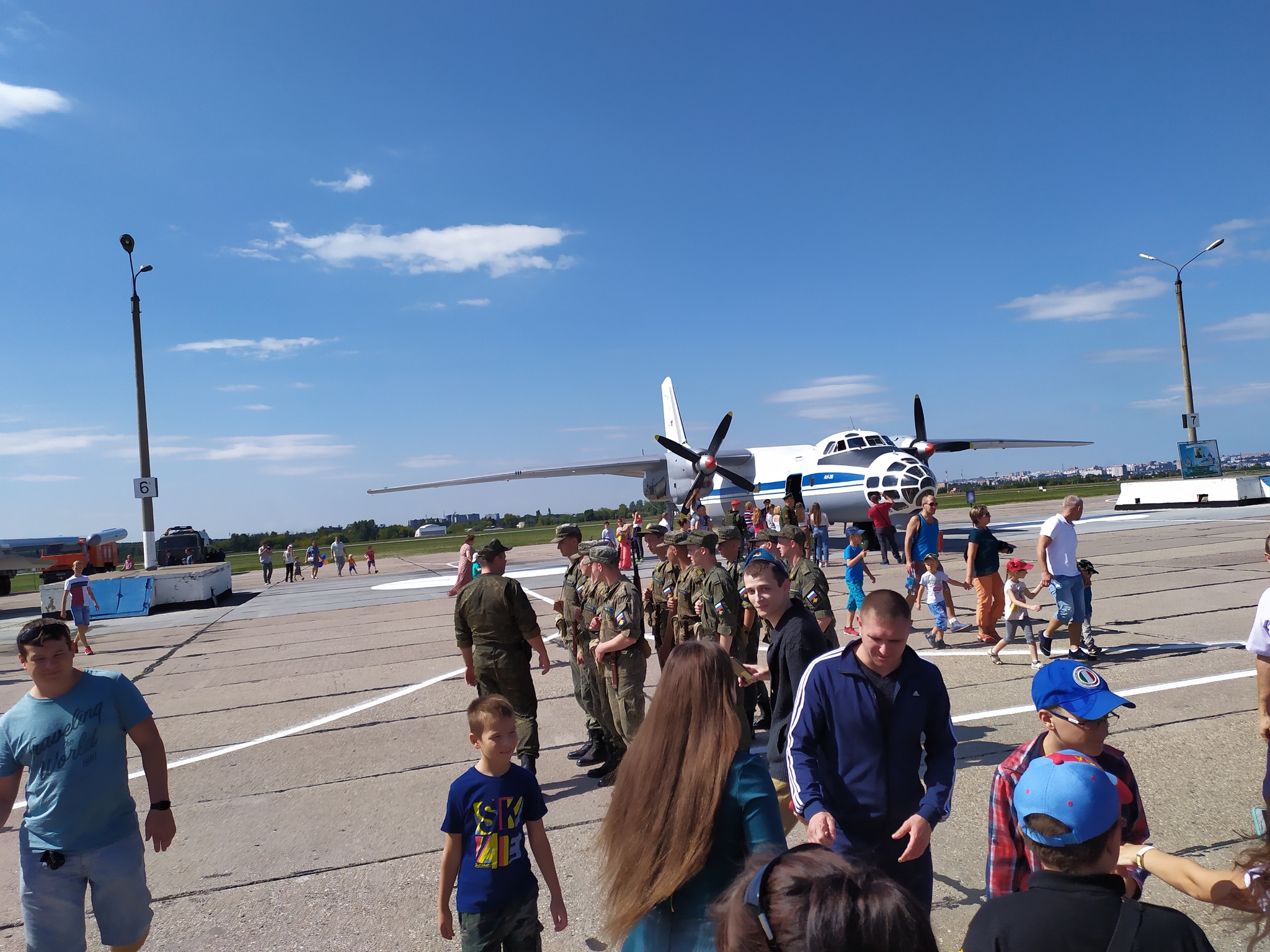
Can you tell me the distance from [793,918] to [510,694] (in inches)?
191

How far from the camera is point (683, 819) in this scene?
2070 millimetres

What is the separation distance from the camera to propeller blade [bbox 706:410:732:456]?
91.0 feet

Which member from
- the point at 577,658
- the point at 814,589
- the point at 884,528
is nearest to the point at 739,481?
the point at 884,528

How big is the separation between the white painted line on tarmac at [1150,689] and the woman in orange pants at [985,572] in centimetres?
216

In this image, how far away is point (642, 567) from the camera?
24094 millimetres

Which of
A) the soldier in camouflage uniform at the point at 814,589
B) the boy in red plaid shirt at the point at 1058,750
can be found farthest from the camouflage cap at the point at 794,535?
the boy in red plaid shirt at the point at 1058,750

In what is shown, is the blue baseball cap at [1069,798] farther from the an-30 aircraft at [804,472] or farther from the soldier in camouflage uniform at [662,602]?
the an-30 aircraft at [804,472]

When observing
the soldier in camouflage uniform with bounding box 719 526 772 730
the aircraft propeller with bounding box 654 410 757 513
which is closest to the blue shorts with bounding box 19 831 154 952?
the soldier in camouflage uniform with bounding box 719 526 772 730

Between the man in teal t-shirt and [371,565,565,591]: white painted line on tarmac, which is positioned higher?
the man in teal t-shirt

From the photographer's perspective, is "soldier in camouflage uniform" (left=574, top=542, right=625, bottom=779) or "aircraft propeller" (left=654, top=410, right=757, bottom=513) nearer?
"soldier in camouflage uniform" (left=574, top=542, right=625, bottom=779)

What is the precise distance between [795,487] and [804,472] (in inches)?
23.7

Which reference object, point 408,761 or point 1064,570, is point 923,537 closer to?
point 1064,570

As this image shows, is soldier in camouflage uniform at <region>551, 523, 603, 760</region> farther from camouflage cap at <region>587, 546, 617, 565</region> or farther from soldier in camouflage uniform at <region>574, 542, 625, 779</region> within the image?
camouflage cap at <region>587, 546, 617, 565</region>

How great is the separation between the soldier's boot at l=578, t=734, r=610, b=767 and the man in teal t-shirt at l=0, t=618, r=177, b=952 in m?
3.56
